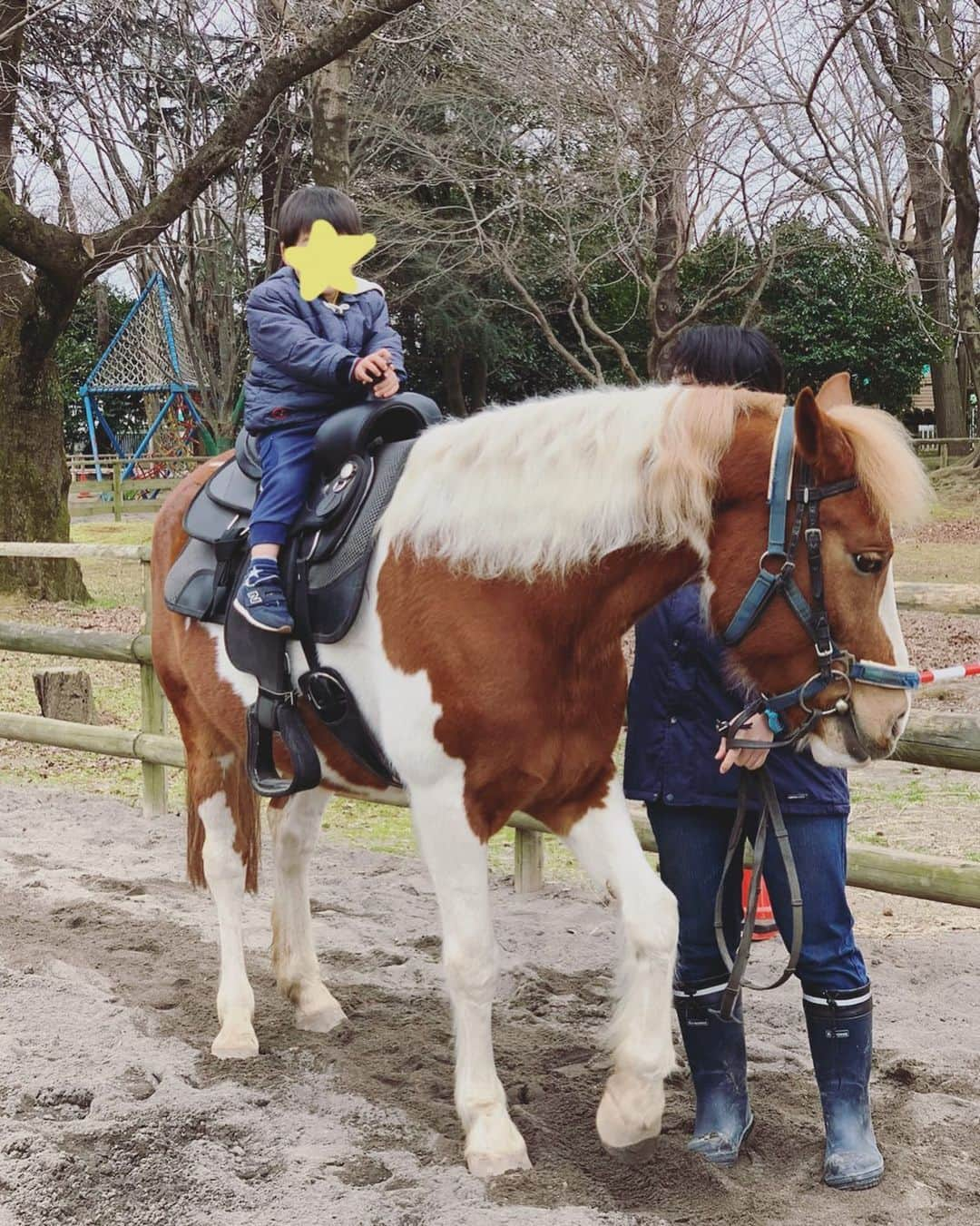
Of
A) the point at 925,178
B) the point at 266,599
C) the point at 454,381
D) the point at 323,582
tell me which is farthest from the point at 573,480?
the point at 454,381

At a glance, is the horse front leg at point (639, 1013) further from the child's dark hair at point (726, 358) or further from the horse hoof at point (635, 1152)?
the child's dark hair at point (726, 358)

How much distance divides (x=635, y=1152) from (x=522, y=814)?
204 centimetres

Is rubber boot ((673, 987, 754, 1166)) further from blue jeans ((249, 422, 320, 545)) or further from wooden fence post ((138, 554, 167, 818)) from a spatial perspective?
wooden fence post ((138, 554, 167, 818))

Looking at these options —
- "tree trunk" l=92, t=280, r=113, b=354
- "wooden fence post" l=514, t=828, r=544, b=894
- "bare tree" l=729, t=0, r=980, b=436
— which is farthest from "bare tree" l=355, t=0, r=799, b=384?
"tree trunk" l=92, t=280, r=113, b=354

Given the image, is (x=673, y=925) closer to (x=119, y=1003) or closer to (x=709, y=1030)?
(x=709, y=1030)

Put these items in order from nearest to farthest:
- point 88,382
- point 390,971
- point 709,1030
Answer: point 709,1030 → point 390,971 → point 88,382

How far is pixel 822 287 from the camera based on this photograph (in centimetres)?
1923

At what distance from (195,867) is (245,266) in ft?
58.0

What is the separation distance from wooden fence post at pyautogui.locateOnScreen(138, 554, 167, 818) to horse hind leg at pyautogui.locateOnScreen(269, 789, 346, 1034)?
90.0 inches

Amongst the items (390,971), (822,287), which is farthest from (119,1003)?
(822,287)

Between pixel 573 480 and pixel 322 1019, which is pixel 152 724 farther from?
pixel 573 480

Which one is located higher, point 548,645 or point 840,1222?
point 548,645

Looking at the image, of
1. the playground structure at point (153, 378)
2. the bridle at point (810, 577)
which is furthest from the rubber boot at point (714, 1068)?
the playground structure at point (153, 378)

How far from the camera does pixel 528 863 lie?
194 inches
